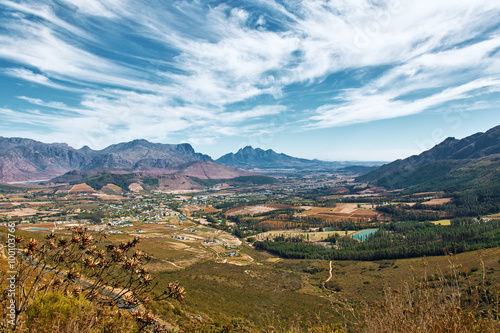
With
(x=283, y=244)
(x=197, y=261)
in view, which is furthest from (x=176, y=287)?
(x=283, y=244)

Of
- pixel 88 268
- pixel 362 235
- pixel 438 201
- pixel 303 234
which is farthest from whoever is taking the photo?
pixel 438 201

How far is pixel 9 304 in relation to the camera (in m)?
4.96

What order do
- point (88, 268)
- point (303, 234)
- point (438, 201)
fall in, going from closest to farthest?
point (88, 268), point (303, 234), point (438, 201)

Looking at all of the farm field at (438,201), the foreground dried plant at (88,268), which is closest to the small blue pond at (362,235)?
the farm field at (438,201)

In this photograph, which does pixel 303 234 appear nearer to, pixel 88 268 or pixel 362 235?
pixel 362 235

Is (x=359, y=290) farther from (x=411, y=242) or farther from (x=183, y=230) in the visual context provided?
(x=183, y=230)

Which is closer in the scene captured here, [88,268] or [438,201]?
[88,268]

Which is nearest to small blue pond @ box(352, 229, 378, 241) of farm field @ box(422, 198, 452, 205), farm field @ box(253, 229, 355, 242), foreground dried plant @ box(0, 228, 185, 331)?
farm field @ box(253, 229, 355, 242)

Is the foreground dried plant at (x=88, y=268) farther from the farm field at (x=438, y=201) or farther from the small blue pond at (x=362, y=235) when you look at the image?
the farm field at (x=438, y=201)

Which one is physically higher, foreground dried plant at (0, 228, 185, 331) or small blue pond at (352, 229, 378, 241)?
foreground dried plant at (0, 228, 185, 331)

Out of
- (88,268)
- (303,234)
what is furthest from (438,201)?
(88,268)

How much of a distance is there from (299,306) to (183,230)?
8311cm

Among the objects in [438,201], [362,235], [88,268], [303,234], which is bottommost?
[303,234]

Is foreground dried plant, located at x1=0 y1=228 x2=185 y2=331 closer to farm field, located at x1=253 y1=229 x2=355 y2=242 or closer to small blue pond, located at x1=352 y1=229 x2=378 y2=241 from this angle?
farm field, located at x1=253 y1=229 x2=355 y2=242
